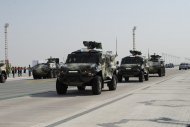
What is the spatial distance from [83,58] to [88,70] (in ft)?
5.04

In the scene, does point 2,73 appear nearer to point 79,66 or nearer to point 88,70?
point 79,66

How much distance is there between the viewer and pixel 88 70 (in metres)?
21.2

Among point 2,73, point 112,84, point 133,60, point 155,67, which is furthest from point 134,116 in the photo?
point 155,67

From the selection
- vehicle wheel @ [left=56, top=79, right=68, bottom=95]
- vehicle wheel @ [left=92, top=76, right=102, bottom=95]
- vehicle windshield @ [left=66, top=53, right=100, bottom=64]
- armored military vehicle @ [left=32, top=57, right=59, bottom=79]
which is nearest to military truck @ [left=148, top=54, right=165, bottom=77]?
armored military vehicle @ [left=32, top=57, right=59, bottom=79]

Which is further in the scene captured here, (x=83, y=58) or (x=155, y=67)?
(x=155, y=67)

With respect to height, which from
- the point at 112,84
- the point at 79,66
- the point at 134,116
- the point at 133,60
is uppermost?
the point at 133,60

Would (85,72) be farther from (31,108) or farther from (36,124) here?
(36,124)

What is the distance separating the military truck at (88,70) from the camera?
834 inches

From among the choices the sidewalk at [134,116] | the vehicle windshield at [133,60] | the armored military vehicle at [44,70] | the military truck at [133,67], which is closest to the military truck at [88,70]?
the sidewalk at [134,116]

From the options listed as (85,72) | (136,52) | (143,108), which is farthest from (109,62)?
(136,52)

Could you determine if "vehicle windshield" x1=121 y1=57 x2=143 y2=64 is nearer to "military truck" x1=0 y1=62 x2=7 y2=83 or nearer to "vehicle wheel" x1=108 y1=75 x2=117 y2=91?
"military truck" x1=0 y1=62 x2=7 y2=83

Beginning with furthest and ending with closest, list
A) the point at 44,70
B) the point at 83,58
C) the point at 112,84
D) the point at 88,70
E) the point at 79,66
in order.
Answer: the point at 44,70, the point at 112,84, the point at 83,58, the point at 79,66, the point at 88,70

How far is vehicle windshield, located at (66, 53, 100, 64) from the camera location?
73.7ft

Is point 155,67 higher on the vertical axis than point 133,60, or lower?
lower
